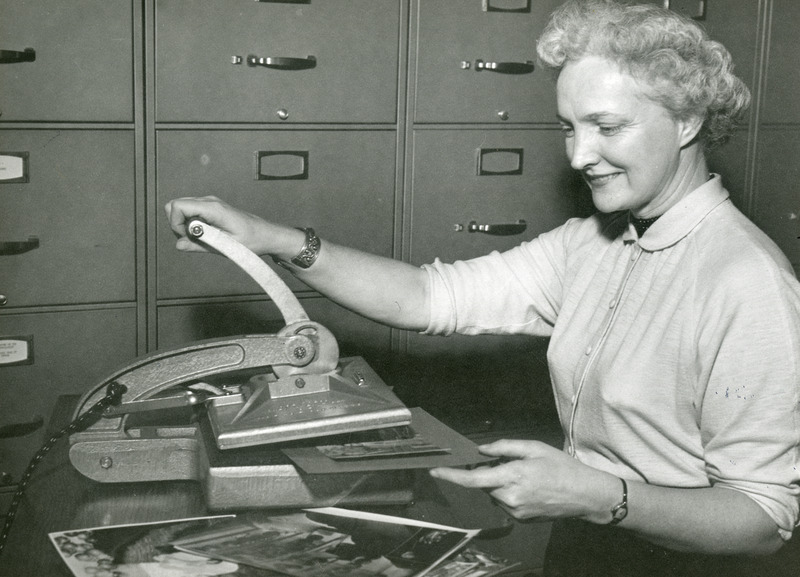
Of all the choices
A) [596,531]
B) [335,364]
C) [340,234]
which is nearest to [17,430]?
[340,234]

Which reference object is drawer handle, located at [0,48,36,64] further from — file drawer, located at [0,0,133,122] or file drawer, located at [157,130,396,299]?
file drawer, located at [157,130,396,299]

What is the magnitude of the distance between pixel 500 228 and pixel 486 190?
0.34ft

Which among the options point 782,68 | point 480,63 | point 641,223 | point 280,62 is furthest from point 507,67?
point 641,223

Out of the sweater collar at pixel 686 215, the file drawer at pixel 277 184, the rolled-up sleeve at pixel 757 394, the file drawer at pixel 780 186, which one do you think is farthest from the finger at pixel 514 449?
the file drawer at pixel 780 186

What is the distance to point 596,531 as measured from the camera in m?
1.34

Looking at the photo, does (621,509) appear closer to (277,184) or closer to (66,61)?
(277,184)

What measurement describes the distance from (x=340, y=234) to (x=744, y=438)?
1243 mm

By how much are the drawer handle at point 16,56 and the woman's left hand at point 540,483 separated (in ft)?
4.44

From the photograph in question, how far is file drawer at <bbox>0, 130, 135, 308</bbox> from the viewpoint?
74.5 inches

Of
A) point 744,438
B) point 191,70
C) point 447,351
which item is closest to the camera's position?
point 744,438

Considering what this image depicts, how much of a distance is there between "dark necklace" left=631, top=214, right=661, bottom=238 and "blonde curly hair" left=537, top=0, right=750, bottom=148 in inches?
5.5

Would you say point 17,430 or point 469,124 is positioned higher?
point 469,124

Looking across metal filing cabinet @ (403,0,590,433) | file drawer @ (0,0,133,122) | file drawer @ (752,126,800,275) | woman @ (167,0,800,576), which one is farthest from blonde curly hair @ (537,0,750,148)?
file drawer @ (752,126,800,275)

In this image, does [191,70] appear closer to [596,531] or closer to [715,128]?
[715,128]
